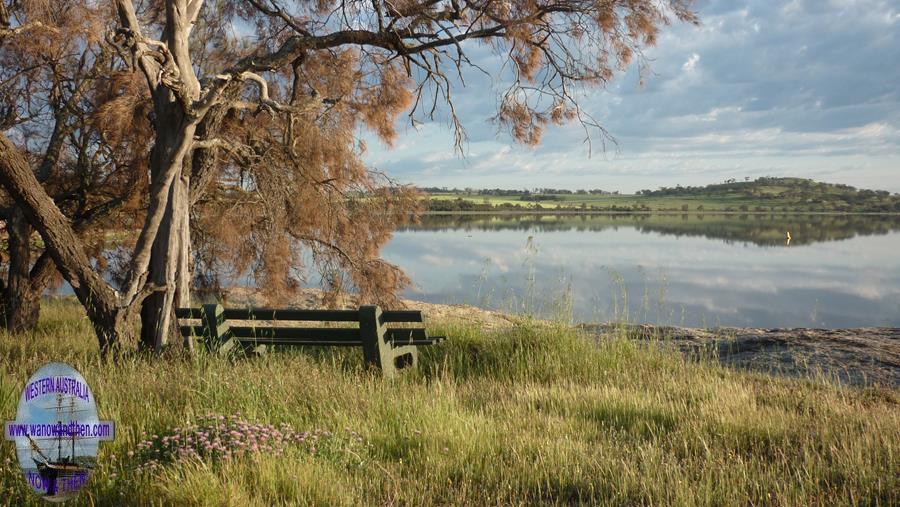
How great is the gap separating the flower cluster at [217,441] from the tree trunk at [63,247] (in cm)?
325

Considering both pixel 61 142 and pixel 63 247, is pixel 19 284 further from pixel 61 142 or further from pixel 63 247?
pixel 63 247

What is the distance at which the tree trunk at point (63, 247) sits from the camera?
6184mm

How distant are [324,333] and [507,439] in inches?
99.6

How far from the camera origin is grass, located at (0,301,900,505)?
3.19m

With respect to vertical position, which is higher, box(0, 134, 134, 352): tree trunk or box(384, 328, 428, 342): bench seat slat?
box(0, 134, 134, 352): tree trunk

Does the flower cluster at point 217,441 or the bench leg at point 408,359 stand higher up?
the flower cluster at point 217,441

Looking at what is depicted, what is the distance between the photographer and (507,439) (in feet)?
13.0

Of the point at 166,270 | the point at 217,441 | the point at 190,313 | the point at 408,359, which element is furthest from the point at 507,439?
the point at 166,270

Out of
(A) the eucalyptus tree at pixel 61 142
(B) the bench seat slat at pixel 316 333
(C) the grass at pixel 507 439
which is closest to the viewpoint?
(C) the grass at pixel 507 439

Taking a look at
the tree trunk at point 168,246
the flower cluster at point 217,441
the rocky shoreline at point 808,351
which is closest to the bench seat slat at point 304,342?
the tree trunk at point 168,246

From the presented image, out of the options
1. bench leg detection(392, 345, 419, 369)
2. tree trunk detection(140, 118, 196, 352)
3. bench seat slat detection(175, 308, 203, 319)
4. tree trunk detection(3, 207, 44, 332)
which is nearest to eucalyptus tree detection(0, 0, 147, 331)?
tree trunk detection(3, 207, 44, 332)

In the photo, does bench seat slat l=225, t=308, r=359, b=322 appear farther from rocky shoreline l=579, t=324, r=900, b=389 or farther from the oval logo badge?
the oval logo badge

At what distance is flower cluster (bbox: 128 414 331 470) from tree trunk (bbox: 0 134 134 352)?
325cm

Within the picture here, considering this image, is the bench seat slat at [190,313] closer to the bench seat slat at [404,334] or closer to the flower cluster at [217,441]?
the bench seat slat at [404,334]
